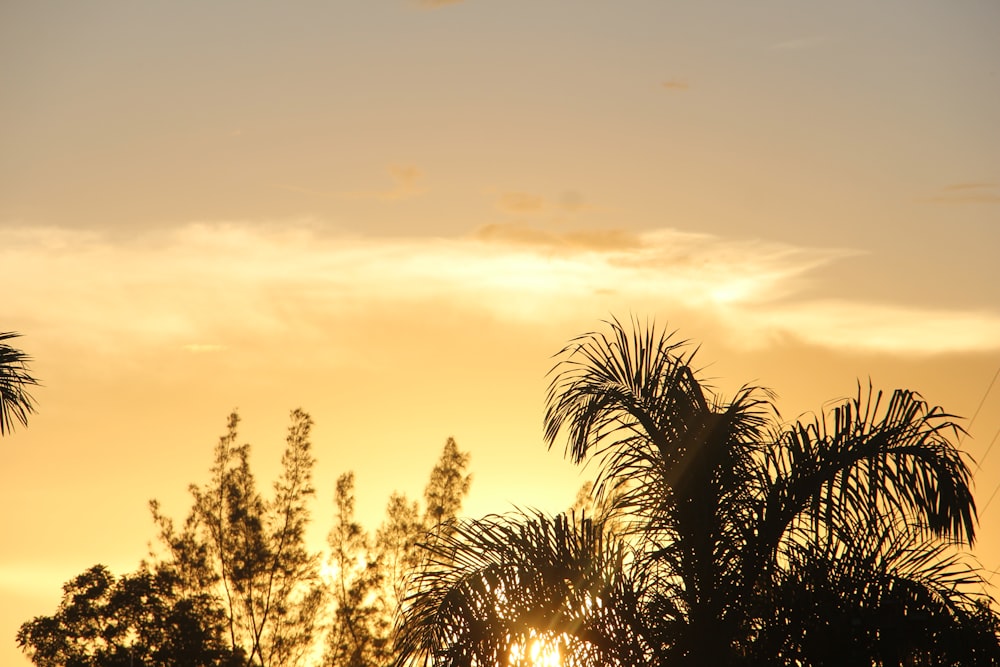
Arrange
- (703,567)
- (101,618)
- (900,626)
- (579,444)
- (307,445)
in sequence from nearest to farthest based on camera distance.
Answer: (900,626) → (703,567) → (579,444) → (101,618) → (307,445)

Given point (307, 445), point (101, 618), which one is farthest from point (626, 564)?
point (307, 445)

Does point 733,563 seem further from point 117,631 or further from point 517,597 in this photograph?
point 117,631

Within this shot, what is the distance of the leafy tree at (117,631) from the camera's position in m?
37.6

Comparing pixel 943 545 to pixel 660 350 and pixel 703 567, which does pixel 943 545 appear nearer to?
pixel 703 567

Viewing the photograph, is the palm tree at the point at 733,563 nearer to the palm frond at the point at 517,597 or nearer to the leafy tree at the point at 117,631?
the palm frond at the point at 517,597

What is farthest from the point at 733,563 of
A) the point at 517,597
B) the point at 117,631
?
the point at 117,631

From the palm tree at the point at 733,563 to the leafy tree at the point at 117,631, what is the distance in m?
30.4

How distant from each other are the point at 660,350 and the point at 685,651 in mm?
2568

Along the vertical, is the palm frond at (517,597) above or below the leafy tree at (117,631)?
below

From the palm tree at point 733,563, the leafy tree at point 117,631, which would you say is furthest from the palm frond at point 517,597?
the leafy tree at point 117,631

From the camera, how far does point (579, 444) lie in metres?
10.3

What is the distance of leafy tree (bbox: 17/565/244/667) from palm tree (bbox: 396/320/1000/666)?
99.7 feet

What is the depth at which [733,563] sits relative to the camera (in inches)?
383

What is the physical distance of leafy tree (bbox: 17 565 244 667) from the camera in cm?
3759
